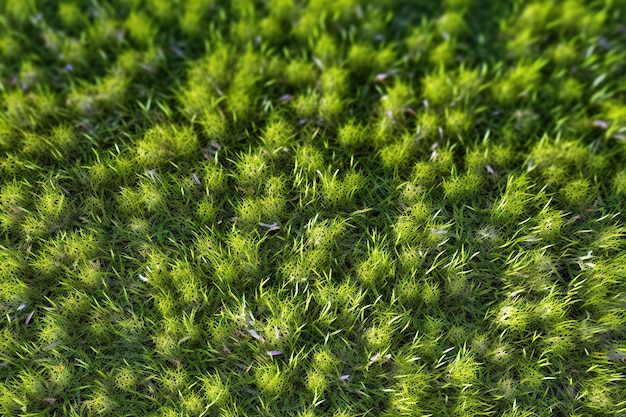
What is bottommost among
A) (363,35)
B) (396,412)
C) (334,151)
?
(396,412)

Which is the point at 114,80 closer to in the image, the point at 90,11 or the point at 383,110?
the point at 90,11

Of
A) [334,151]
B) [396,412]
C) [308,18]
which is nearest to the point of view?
[396,412]

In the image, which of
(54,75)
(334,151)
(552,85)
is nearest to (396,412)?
(334,151)

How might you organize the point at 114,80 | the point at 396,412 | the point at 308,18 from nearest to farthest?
1. the point at 396,412
2. the point at 114,80
3. the point at 308,18

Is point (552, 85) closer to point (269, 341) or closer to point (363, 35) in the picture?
point (363, 35)

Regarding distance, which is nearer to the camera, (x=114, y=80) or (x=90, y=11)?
(x=114, y=80)

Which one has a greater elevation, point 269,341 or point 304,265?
point 304,265

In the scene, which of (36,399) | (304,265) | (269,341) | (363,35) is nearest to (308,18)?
(363,35)
